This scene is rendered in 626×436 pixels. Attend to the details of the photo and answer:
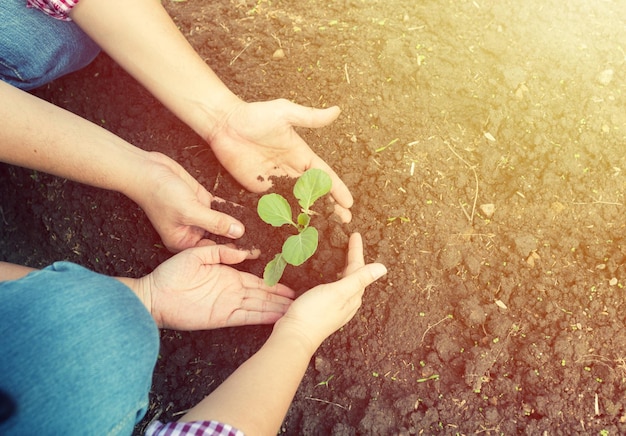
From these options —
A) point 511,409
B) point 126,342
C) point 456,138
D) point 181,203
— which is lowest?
point 511,409

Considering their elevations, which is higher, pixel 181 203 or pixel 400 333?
pixel 181 203

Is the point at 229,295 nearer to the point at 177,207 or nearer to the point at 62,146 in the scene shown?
the point at 177,207

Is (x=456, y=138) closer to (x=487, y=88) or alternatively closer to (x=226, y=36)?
(x=487, y=88)

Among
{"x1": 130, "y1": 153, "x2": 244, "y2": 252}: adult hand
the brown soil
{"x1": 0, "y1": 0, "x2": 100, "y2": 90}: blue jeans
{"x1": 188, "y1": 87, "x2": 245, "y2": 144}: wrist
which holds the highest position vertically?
{"x1": 0, "y1": 0, "x2": 100, "y2": 90}: blue jeans

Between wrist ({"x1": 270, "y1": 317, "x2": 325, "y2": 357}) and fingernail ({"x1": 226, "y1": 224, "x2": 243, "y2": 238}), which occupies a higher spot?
fingernail ({"x1": 226, "y1": 224, "x2": 243, "y2": 238})

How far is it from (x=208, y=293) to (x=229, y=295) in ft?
0.24

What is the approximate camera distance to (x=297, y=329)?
151 cm

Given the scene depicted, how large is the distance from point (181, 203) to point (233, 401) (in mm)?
657

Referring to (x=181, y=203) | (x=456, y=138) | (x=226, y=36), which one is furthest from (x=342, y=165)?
(x=226, y=36)

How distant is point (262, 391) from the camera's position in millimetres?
1363

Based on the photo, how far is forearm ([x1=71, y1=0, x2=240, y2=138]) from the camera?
171 cm

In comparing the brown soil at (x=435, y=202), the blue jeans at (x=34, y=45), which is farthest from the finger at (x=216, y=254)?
the blue jeans at (x=34, y=45)

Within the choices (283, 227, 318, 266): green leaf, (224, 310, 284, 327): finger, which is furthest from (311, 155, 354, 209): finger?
Answer: (224, 310, 284, 327): finger

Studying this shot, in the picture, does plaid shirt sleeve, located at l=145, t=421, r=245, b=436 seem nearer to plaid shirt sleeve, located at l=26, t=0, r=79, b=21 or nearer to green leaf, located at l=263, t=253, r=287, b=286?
green leaf, located at l=263, t=253, r=287, b=286
